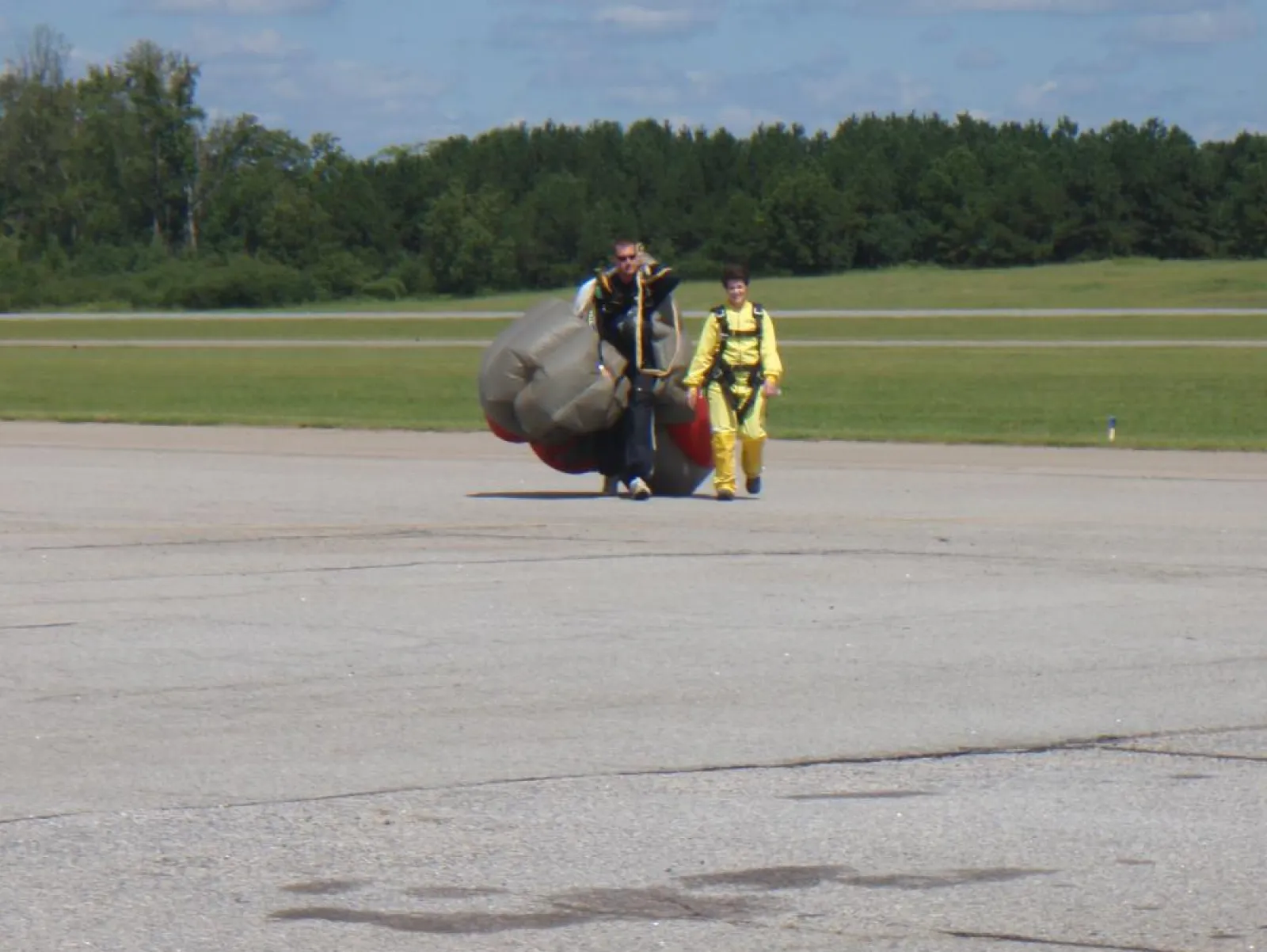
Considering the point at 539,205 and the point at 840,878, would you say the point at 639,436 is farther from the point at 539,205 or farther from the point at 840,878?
the point at 539,205

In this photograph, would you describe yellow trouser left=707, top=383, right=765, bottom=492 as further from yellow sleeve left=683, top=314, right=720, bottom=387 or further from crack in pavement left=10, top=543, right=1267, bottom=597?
crack in pavement left=10, top=543, right=1267, bottom=597

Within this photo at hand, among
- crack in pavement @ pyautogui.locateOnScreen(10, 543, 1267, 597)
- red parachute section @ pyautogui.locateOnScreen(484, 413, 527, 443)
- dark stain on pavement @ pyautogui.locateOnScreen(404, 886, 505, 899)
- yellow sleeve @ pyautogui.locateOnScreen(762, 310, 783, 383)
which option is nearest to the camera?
dark stain on pavement @ pyautogui.locateOnScreen(404, 886, 505, 899)

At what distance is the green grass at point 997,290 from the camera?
255 feet

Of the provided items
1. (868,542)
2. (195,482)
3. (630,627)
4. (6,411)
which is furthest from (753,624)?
(6,411)

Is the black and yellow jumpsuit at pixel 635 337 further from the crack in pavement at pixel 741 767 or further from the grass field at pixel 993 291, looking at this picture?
the grass field at pixel 993 291

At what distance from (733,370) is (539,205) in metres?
90.8

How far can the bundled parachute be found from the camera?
16.1 metres

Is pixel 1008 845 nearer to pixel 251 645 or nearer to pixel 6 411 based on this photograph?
pixel 251 645

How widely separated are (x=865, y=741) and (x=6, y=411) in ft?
79.6

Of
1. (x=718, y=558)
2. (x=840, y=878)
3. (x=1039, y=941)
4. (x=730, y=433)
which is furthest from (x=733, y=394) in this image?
(x=1039, y=941)

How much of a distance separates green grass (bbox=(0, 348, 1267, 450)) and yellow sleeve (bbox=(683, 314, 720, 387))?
7519mm

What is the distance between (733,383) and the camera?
16.2 meters

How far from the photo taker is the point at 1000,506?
15.7 metres

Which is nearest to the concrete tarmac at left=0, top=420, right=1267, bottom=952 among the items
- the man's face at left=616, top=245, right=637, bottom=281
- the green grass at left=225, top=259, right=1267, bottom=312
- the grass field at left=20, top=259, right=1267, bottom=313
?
the man's face at left=616, top=245, right=637, bottom=281
